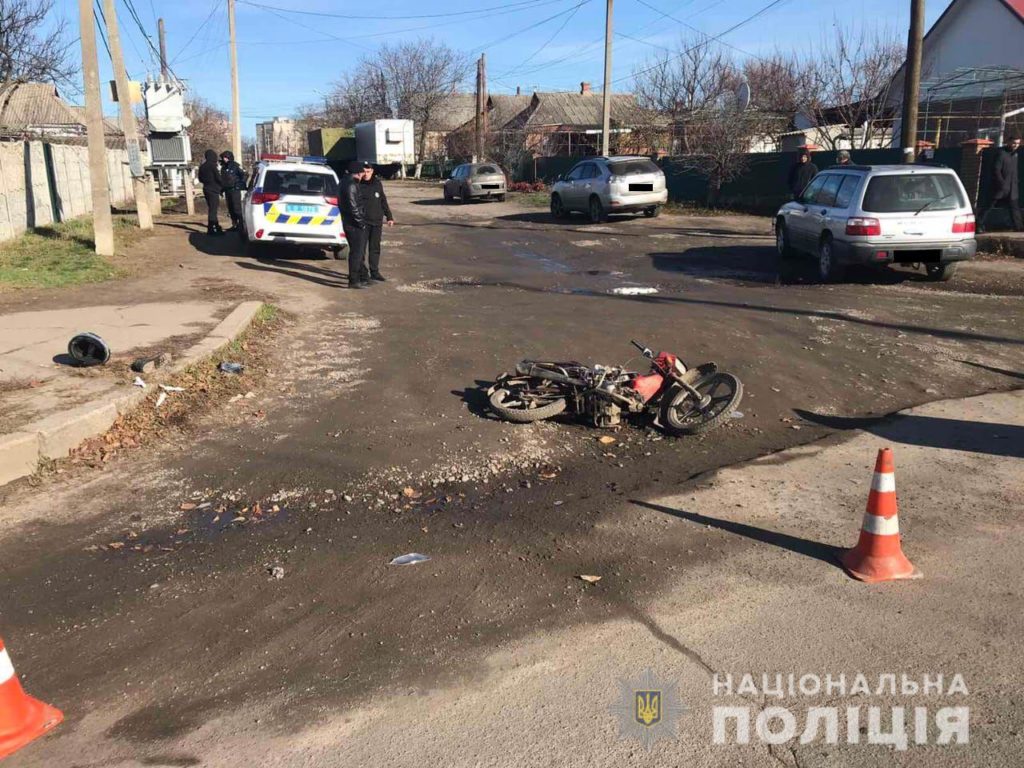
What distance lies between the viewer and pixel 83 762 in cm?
291

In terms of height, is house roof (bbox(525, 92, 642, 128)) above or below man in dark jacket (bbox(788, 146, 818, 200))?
above

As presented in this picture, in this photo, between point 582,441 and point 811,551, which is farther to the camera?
point 582,441

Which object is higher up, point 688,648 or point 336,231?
point 336,231

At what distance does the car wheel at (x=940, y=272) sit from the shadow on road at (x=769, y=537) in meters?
9.41

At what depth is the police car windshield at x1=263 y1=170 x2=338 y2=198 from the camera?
14.5 metres

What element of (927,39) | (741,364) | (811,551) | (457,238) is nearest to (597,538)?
(811,551)

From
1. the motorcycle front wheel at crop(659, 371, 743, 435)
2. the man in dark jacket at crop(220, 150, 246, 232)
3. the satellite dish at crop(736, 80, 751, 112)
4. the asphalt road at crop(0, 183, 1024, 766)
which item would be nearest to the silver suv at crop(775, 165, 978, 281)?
the asphalt road at crop(0, 183, 1024, 766)

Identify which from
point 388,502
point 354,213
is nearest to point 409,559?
point 388,502

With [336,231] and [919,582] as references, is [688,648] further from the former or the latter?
[336,231]

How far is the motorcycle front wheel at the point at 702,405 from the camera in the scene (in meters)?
6.47

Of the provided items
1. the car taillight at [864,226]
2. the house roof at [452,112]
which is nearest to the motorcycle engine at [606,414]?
the car taillight at [864,226]

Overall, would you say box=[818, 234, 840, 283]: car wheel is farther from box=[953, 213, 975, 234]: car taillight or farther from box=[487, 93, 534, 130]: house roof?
box=[487, 93, 534, 130]: house roof

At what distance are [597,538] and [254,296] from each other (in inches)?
318

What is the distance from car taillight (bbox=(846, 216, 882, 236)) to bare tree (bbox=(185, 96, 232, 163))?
5801 centimetres
